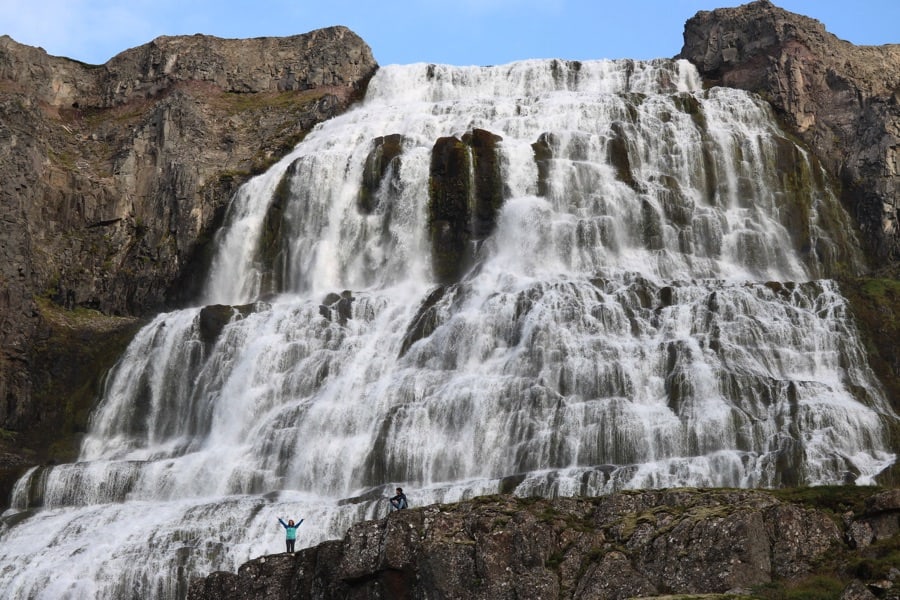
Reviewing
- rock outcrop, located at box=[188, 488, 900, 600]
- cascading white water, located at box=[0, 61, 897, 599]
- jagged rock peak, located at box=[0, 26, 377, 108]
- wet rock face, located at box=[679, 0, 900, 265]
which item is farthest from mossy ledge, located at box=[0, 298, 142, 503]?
wet rock face, located at box=[679, 0, 900, 265]

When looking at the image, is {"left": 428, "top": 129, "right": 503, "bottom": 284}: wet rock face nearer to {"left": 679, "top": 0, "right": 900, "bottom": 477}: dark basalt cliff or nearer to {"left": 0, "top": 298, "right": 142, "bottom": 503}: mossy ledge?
{"left": 0, "top": 298, "right": 142, "bottom": 503}: mossy ledge

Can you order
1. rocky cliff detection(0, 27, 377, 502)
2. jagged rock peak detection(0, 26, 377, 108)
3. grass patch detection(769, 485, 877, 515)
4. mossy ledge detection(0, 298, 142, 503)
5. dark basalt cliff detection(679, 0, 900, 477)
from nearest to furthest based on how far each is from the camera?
1. grass patch detection(769, 485, 877, 515)
2. mossy ledge detection(0, 298, 142, 503)
3. rocky cliff detection(0, 27, 377, 502)
4. dark basalt cliff detection(679, 0, 900, 477)
5. jagged rock peak detection(0, 26, 377, 108)

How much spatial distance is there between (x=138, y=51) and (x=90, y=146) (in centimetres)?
1329

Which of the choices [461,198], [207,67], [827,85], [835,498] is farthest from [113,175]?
[835,498]

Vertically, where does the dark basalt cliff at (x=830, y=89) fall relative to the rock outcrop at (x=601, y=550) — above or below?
above

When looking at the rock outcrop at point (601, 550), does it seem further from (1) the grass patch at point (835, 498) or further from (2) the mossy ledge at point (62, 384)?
(2) the mossy ledge at point (62, 384)

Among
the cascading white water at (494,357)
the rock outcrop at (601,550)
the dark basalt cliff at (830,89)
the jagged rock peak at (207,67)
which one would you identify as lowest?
the rock outcrop at (601,550)

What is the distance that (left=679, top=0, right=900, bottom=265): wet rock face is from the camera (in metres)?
76.4

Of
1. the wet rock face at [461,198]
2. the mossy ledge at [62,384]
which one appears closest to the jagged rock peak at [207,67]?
the wet rock face at [461,198]

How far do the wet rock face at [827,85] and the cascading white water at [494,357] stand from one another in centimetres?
283

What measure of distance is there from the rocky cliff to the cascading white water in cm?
350

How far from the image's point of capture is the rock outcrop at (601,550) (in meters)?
32.2

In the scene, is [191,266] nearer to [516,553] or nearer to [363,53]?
[363,53]

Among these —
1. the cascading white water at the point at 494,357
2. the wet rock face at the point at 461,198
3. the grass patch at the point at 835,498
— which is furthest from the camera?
the wet rock face at the point at 461,198
